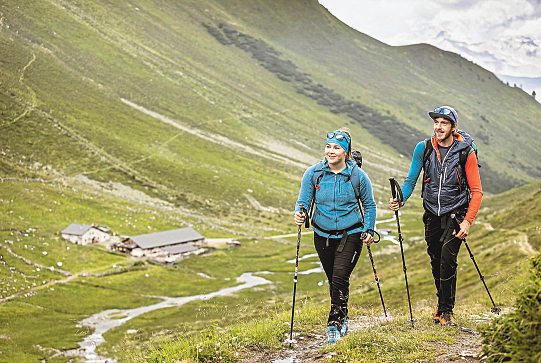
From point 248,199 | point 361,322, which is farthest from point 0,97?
point 361,322

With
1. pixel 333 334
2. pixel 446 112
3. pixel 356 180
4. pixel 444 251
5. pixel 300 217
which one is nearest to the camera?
pixel 356 180

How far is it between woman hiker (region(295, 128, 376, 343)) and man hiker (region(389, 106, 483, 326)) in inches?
60.0

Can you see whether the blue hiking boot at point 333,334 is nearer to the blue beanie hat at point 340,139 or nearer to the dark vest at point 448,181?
the dark vest at point 448,181

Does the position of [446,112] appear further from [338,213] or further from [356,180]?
[338,213]

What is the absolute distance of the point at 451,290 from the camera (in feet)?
42.9

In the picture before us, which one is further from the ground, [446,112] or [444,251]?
[446,112]

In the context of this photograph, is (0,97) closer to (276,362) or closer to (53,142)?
(53,142)

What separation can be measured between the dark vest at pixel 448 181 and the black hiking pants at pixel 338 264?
2.16m

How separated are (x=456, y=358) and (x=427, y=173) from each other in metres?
4.63

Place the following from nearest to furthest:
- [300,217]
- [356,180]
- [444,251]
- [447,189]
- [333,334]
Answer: [356,180], [333,334], [300,217], [447,189], [444,251]

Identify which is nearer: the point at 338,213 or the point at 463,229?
the point at 338,213

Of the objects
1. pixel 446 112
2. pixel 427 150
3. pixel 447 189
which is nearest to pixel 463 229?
pixel 447 189

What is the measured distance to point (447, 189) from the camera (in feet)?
41.7

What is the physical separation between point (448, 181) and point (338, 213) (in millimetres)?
2698
